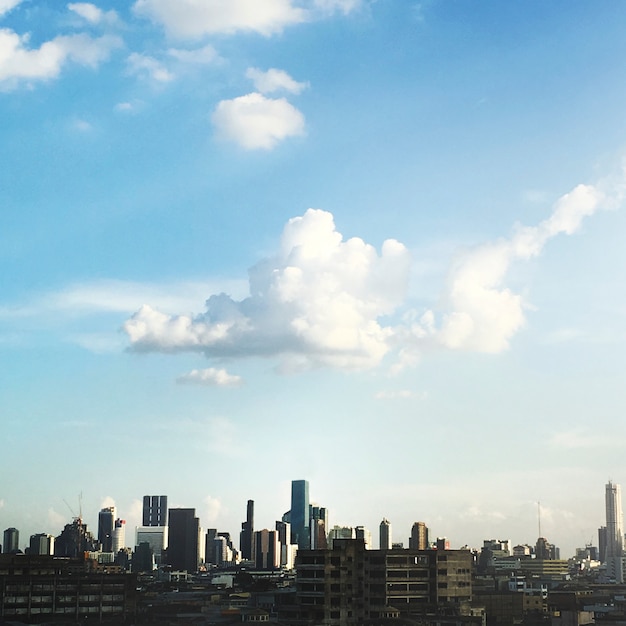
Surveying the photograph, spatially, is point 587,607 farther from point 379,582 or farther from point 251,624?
point 251,624

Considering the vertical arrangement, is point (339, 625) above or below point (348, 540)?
below

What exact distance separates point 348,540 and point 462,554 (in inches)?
1031

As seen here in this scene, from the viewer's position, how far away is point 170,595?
186m

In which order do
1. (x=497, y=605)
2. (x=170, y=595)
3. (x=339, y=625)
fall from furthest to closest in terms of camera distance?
(x=170, y=595)
(x=497, y=605)
(x=339, y=625)

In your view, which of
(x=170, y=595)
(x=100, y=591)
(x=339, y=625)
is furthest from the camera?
(x=170, y=595)

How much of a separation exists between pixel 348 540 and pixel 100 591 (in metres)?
39.5

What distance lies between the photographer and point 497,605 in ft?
524

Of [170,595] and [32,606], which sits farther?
[170,595]

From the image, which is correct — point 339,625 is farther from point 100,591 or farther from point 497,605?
point 497,605

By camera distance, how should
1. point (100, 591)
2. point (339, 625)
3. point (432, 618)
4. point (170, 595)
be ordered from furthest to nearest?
point (170, 595)
point (100, 591)
point (432, 618)
point (339, 625)

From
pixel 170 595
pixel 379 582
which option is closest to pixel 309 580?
pixel 379 582

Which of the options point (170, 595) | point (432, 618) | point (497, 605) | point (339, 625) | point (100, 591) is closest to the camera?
point (339, 625)

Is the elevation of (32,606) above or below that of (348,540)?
below

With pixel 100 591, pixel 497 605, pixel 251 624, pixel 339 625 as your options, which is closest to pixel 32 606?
pixel 100 591
